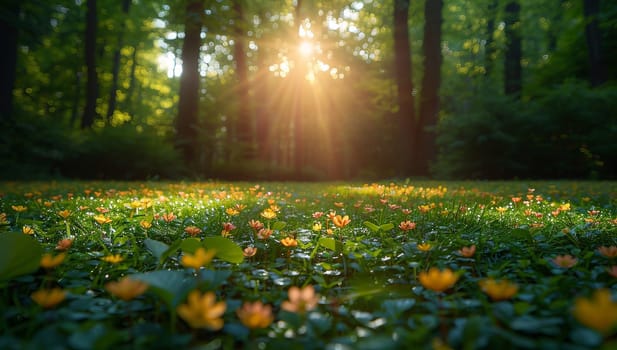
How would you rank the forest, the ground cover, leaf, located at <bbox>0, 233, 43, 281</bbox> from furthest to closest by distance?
the forest < leaf, located at <bbox>0, 233, 43, 281</bbox> < the ground cover

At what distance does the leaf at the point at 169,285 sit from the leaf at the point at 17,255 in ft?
1.34

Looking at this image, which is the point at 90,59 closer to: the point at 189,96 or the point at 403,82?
the point at 189,96

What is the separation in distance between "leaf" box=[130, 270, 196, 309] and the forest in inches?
292

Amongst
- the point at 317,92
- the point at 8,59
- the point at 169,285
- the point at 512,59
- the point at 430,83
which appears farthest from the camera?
the point at 317,92

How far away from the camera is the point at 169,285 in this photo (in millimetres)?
1118

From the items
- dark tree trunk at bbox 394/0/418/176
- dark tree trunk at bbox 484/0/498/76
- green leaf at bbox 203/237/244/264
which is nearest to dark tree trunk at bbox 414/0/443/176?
dark tree trunk at bbox 394/0/418/176

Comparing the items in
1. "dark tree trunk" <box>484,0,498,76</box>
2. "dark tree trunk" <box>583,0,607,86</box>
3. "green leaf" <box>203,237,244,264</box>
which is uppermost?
"dark tree trunk" <box>484,0,498,76</box>

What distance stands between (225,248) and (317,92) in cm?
2141

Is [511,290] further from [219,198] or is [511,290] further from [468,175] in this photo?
Result: [468,175]

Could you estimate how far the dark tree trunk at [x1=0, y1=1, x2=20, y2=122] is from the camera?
10297 mm

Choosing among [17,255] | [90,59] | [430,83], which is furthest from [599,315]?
[90,59]

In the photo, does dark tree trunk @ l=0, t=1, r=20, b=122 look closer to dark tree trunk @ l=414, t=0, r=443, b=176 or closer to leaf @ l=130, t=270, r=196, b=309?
leaf @ l=130, t=270, r=196, b=309

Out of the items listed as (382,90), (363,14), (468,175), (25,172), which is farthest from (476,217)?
(363,14)

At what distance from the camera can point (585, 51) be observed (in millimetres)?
14836
